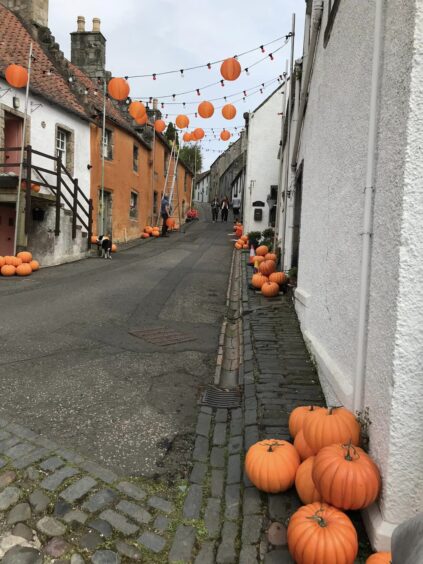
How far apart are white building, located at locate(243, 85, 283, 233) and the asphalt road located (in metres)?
12.5

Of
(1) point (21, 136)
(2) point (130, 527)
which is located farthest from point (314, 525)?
(1) point (21, 136)

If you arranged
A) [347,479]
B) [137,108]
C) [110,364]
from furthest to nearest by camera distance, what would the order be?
[137,108] → [110,364] → [347,479]

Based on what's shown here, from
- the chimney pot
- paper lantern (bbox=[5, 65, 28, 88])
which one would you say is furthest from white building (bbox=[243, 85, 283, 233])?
paper lantern (bbox=[5, 65, 28, 88])

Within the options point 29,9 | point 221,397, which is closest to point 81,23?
point 29,9

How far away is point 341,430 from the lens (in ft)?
8.12

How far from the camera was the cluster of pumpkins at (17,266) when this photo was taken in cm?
1130

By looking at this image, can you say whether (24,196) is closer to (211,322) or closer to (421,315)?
(211,322)

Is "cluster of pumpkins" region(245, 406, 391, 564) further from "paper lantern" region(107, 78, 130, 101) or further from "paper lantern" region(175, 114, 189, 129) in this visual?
"paper lantern" region(175, 114, 189, 129)

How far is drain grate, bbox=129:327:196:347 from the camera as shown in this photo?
5.90 metres

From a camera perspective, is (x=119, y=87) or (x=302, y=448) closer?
(x=302, y=448)

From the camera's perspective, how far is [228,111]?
14.2 metres

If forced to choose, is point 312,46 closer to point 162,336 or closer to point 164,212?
point 162,336

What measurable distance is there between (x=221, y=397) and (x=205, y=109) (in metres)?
11.4

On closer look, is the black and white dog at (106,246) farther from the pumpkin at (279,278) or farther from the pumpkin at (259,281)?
the pumpkin at (279,278)
